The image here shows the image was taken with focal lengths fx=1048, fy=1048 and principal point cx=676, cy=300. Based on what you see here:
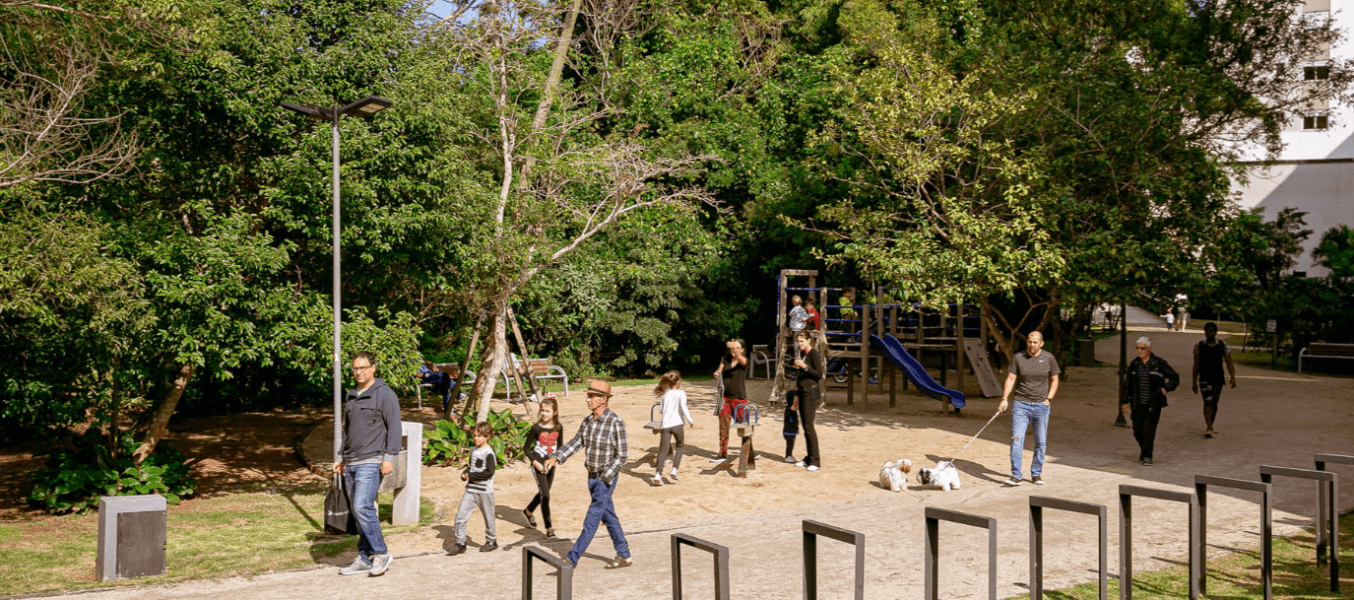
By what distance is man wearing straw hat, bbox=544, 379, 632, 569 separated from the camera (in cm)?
826

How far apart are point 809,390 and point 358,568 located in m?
6.22

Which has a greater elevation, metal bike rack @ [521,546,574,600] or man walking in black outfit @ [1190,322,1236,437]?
man walking in black outfit @ [1190,322,1236,437]

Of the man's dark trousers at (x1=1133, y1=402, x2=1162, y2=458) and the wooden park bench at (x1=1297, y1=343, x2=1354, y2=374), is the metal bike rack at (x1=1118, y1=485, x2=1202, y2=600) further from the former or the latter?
the wooden park bench at (x1=1297, y1=343, x2=1354, y2=374)

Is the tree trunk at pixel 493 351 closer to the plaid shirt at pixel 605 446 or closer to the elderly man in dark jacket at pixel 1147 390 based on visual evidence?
the plaid shirt at pixel 605 446

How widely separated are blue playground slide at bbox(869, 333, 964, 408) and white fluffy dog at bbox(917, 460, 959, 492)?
6.20m

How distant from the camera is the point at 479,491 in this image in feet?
30.0

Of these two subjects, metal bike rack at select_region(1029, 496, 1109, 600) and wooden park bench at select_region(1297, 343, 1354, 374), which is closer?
metal bike rack at select_region(1029, 496, 1109, 600)

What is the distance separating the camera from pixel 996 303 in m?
27.8

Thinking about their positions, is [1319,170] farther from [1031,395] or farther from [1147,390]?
[1031,395]

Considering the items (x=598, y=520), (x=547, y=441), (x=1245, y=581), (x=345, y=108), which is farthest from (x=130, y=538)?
(x=1245, y=581)

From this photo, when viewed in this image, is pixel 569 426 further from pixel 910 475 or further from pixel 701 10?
pixel 701 10

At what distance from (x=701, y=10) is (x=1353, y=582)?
28.6 metres

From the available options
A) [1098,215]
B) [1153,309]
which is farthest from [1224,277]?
[1098,215]

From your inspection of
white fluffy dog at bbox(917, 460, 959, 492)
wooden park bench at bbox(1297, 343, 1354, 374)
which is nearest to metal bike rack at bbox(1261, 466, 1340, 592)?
white fluffy dog at bbox(917, 460, 959, 492)
